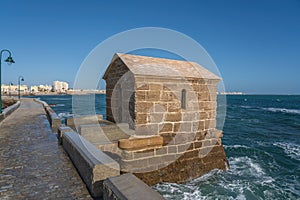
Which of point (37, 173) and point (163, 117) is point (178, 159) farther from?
point (37, 173)

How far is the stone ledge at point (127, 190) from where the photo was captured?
2398mm

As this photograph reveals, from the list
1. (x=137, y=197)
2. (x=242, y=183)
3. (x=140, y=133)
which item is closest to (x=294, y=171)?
(x=242, y=183)

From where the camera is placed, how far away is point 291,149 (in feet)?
41.5

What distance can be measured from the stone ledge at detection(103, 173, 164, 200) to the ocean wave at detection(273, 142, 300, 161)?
40.3 ft

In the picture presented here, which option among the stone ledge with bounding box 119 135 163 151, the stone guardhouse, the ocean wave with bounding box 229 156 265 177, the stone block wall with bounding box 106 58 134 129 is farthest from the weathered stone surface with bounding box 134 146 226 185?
the stone block wall with bounding box 106 58 134 129

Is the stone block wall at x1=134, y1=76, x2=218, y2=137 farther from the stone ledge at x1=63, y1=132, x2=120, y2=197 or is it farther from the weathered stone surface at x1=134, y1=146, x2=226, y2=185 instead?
the stone ledge at x1=63, y1=132, x2=120, y2=197

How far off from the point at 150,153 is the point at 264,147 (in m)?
10.9

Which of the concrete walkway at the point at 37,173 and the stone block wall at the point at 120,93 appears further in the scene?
the stone block wall at the point at 120,93

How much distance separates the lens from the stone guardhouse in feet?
20.8

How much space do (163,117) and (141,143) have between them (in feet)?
4.47

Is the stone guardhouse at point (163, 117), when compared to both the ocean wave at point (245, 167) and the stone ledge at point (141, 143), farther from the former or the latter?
the ocean wave at point (245, 167)

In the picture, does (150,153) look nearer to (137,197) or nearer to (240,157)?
(137,197)

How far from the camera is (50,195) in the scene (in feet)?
11.0

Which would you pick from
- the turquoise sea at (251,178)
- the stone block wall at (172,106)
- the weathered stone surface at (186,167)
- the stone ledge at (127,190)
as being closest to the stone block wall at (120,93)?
the stone block wall at (172,106)
